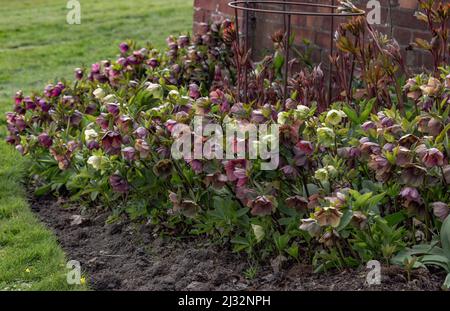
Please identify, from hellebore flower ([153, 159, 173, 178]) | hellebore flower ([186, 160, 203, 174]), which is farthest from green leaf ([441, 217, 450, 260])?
hellebore flower ([153, 159, 173, 178])

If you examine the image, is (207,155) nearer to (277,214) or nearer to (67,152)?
(277,214)

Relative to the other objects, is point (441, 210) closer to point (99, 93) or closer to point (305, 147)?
point (305, 147)

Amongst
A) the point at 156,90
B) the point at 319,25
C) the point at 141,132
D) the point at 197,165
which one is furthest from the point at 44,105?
the point at 197,165

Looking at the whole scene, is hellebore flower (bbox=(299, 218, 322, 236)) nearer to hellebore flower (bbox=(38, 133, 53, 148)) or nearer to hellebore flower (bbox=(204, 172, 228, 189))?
hellebore flower (bbox=(204, 172, 228, 189))

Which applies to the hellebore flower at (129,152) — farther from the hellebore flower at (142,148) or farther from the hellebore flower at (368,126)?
the hellebore flower at (368,126)

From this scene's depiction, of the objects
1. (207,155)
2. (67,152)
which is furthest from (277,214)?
(67,152)

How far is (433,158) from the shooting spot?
289cm

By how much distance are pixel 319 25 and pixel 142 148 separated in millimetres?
2273

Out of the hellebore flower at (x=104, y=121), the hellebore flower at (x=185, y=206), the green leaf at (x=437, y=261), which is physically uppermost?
the hellebore flower at (x=104, y=121)

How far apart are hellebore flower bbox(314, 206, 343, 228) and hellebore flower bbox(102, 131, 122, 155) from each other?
3.99 feet

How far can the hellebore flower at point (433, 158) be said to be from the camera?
288 centimetres

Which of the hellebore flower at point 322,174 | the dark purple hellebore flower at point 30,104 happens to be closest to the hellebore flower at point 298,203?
the hellebore flower at point 322,174

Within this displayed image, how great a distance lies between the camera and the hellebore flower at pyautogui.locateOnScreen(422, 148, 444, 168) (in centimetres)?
288
